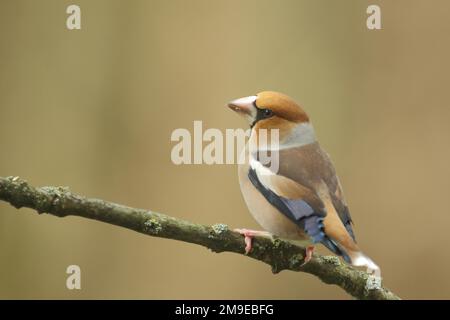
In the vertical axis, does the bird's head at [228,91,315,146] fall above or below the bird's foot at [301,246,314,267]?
above

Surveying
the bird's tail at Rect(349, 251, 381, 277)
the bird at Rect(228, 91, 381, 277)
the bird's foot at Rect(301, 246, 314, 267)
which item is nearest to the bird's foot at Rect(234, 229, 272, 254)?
the bird at Rect(228, 91, 381, 277)

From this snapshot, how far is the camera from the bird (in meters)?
2.04

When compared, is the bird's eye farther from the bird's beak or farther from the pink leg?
the pink leg

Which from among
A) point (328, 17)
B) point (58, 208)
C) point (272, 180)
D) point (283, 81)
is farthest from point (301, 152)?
point (328, 17)

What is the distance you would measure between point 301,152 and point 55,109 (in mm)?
2498

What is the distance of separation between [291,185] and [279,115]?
10.8 inches

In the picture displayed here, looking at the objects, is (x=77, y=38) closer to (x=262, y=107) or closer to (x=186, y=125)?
(x=186, y=125)

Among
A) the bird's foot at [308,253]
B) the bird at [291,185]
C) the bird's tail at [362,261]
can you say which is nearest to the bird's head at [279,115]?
the bird at [291,185]

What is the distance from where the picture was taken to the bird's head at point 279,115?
90.8 inches

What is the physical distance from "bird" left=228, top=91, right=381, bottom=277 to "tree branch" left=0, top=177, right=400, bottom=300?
0.04 metres

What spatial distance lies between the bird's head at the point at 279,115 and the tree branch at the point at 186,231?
0.36 metres

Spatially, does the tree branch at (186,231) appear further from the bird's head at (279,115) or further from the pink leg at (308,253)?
the bird's head at (279,115)

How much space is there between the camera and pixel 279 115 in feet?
7.63

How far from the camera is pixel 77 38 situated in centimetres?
448
